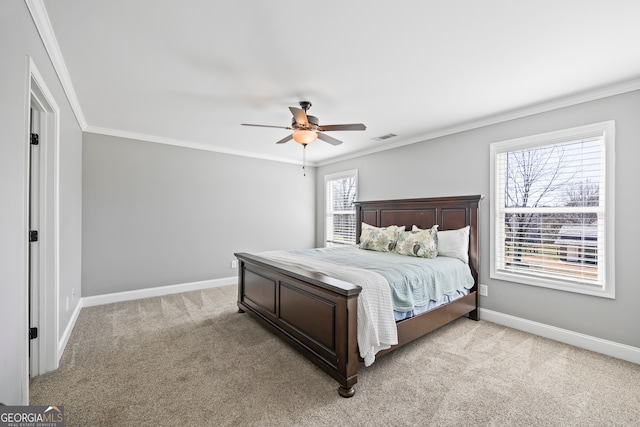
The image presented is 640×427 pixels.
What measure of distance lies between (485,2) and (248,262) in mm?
3186

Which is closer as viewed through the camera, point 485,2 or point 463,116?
point 485,2

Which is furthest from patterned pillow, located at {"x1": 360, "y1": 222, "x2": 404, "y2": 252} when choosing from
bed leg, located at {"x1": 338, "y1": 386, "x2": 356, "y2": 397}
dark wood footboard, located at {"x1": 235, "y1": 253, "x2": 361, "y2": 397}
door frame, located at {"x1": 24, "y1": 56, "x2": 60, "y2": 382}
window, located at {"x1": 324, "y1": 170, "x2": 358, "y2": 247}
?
door frame, located at {"x1": 24, "y1": 56, "x2": 60, "y2": 382}

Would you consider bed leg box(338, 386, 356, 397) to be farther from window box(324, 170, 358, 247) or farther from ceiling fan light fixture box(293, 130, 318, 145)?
window box(324, 170, 358, 247)

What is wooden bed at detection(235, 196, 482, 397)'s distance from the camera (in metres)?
2.09

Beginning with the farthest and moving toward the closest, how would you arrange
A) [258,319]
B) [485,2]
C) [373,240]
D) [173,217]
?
[173,217] → [373,240] → [258,319] → [485,2]

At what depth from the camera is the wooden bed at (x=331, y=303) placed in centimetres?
209

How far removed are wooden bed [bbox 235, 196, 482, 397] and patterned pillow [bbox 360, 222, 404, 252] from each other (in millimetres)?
419

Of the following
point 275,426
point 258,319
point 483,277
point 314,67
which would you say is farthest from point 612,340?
point 314,67

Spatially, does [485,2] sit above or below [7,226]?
above

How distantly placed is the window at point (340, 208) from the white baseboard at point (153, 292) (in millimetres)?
2171

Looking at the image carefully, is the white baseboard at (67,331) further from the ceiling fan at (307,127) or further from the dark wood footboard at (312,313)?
the ceiling fan at (307,127)

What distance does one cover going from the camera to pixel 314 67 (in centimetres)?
238

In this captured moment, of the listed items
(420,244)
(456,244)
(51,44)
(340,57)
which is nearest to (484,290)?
(456,244)

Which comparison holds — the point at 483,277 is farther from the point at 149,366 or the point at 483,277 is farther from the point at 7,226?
the point at 7,226
